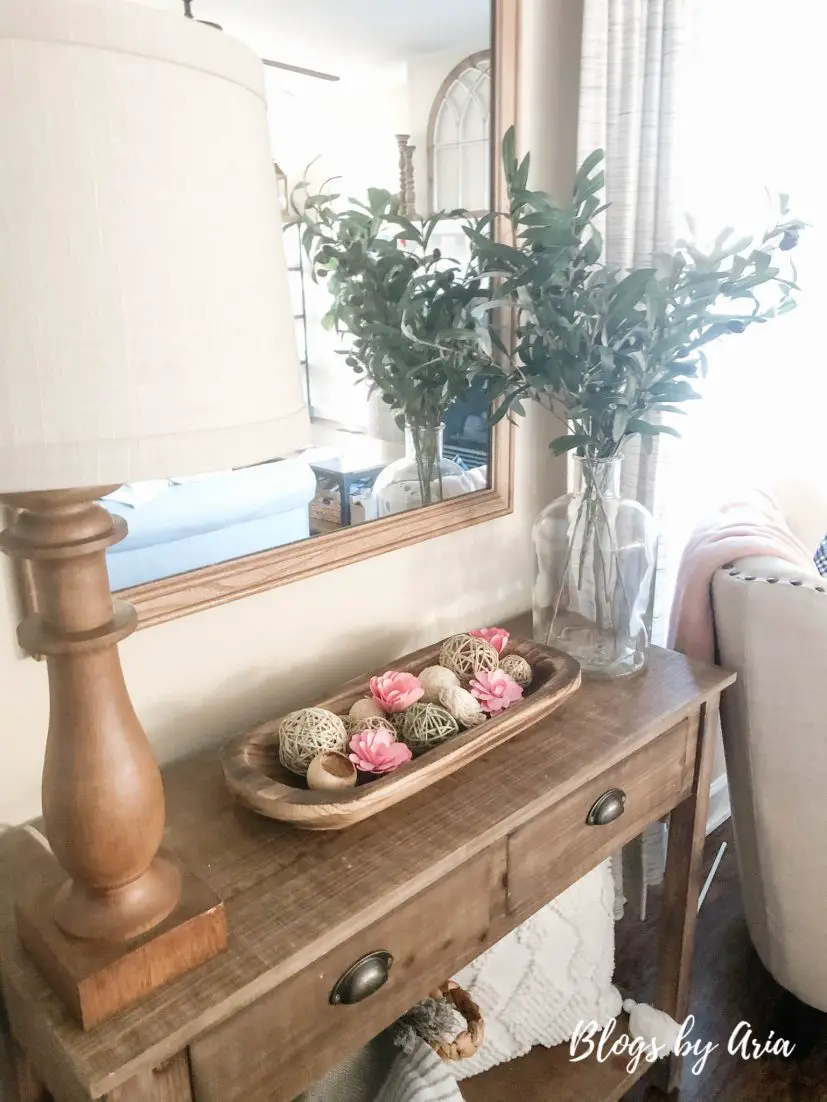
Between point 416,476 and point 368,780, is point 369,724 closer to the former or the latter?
point 368,780

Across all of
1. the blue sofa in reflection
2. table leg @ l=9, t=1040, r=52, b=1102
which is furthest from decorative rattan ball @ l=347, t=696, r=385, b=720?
table leg @ l=9, t=1040, r=52, b=1102

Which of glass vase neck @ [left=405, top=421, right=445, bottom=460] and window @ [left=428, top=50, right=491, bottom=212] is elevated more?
window @ [left=428, top=50, right=491, bottom=212]

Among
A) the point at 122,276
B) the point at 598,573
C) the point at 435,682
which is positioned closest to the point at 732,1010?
the point at 598,573

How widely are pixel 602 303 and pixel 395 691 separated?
1.88 ft

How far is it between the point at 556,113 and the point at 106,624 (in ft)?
3.86

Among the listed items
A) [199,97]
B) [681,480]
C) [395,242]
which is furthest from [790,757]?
[199,97]

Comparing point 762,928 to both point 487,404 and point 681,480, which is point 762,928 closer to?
point 681,480

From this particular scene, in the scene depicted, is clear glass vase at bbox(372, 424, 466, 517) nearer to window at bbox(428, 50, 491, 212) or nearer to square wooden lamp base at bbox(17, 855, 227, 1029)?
window at bbox(428, 50, 491, 212)

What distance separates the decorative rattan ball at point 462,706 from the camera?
1048 mm

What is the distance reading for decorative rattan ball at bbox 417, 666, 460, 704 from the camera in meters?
1.07

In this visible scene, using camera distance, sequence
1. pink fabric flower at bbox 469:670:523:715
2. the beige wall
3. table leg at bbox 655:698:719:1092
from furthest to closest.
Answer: table leg at bbox 655:698:719:1092, pink fabric flower at bbox 469:670:523:715, the beige wall

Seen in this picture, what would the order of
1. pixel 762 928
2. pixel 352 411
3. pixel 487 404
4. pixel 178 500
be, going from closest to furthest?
1. pixel 178 500
2. pixel 352 411
3. pixel 487 404
4. pixel 762 928

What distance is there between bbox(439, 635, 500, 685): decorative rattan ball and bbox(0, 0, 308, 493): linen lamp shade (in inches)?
25.6

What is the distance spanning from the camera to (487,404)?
53.1 inches
